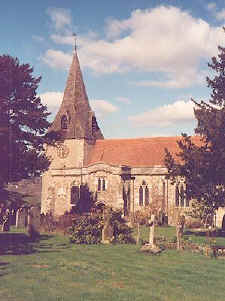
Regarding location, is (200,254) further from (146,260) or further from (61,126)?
(61,126)

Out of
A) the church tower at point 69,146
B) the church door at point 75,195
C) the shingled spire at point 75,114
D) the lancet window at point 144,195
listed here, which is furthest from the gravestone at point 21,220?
the shingled spire at point 75,114

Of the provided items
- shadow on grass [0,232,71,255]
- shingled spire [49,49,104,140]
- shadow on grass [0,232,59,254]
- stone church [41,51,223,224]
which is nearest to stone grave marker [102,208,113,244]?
shadow on grass [0,232,71,255]

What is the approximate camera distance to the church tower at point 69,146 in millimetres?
44562

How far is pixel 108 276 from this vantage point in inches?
465

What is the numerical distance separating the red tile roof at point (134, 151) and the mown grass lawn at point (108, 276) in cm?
2501

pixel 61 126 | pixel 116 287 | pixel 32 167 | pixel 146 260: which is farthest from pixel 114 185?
pixel 116 287

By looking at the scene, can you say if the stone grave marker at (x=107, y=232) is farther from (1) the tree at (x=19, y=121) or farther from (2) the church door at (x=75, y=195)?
(2) the church door at (x=75, y=195)

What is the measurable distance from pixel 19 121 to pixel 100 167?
2228 cm

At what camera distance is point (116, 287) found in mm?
10375

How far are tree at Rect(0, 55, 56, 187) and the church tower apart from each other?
23.3 meters

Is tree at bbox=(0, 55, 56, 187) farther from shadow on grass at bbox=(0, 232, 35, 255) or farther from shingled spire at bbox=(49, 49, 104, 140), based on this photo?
shingled spire at bbox=(49, 49, 104, 140)

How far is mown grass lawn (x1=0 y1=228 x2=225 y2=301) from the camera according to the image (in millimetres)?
9570

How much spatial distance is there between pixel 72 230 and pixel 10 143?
683 cm

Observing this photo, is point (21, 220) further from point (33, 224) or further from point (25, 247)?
point (25, 247)
